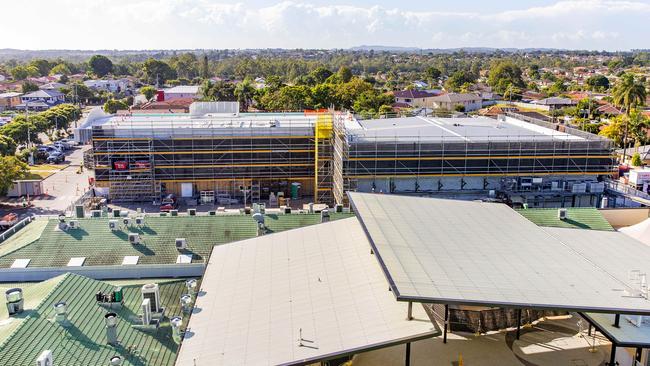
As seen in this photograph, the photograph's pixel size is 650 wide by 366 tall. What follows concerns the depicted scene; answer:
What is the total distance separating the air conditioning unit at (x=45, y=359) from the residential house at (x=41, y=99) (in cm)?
11508

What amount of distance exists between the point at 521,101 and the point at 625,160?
61.1 metres

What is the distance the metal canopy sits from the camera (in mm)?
18547

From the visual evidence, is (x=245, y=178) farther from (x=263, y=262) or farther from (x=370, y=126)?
(x=263, y=262)

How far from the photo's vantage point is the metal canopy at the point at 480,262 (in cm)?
1855

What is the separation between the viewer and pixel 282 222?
107 feet

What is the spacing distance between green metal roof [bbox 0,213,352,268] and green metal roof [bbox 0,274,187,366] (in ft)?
16.1

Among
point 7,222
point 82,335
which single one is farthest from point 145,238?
point 7,222

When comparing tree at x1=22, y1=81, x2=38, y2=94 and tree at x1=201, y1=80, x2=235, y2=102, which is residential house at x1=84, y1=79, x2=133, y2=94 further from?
tree at x1=201, y1=80, x2=235, y2=102

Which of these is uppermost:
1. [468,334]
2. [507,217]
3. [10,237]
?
[507,217]

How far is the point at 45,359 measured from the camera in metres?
17.3

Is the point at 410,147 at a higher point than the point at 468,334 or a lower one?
higher

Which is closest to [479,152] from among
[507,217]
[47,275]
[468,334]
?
[507,217]

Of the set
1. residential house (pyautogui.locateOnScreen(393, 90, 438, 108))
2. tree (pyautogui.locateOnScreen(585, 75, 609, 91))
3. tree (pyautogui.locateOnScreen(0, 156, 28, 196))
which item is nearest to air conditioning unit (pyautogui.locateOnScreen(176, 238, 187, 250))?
tree (pyautogui.locateOnScreen(0, 156, 28, 196))

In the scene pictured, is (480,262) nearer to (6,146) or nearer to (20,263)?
(20,263)
